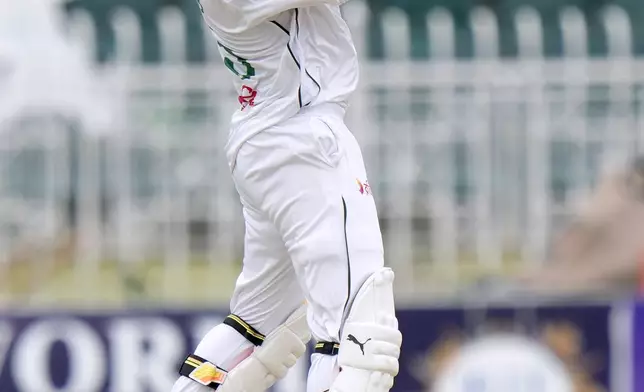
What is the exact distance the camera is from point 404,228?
7562mm

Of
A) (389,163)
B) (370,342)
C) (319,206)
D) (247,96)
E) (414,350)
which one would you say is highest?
(247,96)

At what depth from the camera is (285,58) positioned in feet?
12.4

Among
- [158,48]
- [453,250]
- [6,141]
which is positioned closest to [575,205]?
[453,250]

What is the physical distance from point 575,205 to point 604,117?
0.47m

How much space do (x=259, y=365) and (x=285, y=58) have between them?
82 cm

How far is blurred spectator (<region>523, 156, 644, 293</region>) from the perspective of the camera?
7316 mm

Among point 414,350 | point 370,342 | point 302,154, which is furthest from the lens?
point 414,350

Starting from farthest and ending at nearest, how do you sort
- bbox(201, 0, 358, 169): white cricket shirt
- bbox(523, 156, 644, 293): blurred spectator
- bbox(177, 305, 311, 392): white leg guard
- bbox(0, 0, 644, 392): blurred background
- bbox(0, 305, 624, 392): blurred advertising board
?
bbox(0, 0, 644, 392): blurred background
bbox(523, 156, 644, 293): blurred spectator
bbox(0, 305, 624, 392): blurred advertising board
bbox(177, 305, 311, 392): white leg guard
bbox(201, 0, 358, 169): white cricket shirt

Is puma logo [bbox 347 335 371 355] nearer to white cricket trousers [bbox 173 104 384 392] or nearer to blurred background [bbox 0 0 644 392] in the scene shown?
white cricket trousers [bbox 173 104 384 392]

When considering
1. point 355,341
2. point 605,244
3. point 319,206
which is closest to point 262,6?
point 319,206

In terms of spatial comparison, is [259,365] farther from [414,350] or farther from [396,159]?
[396,159]

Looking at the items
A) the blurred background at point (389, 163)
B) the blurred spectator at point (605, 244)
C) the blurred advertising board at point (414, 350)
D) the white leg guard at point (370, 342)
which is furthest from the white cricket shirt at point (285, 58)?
the blurred spectator at point (605, 244)

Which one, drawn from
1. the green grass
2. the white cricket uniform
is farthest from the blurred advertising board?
the white cricket uniform

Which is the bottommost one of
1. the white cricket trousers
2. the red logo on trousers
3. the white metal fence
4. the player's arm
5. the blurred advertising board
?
the blurred advertising board
